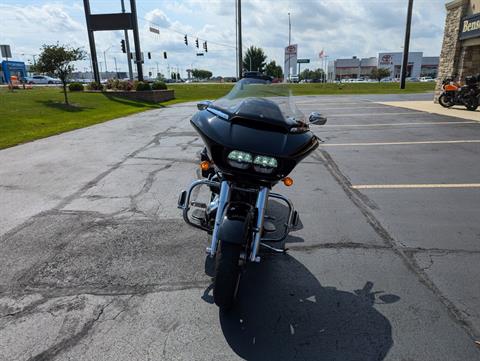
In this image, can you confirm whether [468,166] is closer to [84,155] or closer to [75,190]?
[75,190]

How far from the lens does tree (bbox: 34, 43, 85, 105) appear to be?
17953mm

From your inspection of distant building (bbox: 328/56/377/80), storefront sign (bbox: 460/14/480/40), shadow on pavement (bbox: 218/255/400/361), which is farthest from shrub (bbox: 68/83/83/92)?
distant building (bbox: 328/56/377/80)

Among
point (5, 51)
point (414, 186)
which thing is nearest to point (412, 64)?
point (5, 51)

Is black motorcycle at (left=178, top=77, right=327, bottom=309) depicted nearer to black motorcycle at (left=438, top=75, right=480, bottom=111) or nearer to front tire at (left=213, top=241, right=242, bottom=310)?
front tire at (left=213, top=241, right=242, bottom=310)

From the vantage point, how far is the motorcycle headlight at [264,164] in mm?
2416

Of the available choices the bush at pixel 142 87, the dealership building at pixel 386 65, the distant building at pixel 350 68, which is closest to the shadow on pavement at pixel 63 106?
the bush at pixel 142 87

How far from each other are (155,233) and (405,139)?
7.66 m

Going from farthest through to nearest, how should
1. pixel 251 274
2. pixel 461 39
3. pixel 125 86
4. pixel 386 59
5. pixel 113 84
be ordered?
pixel 386 59 → pixel 113 84 → pixel 125 86 → pixel 461 39 → pixel 251 274

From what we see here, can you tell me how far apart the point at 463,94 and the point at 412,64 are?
363 feet

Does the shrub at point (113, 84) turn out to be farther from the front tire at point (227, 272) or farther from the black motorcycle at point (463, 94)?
the front tire at point (227, 272)

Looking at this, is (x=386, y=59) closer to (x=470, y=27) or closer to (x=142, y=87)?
(x=142, y=87)

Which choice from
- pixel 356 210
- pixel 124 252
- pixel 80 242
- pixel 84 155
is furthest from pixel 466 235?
pixel 84 155

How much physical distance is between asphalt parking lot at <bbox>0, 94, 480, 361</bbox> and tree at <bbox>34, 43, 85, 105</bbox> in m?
14.8

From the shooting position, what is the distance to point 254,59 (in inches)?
2362
